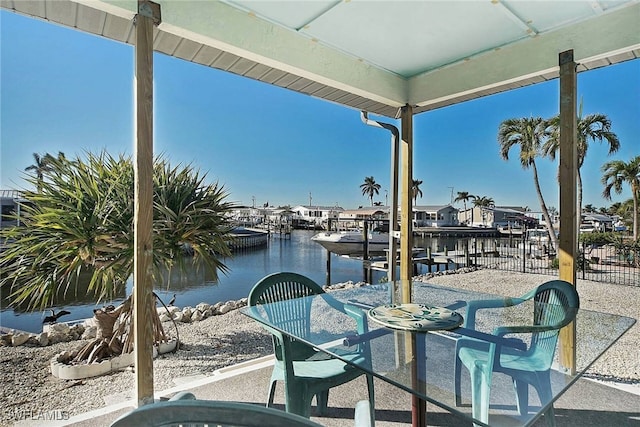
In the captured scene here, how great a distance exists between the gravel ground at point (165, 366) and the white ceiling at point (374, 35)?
225 cm

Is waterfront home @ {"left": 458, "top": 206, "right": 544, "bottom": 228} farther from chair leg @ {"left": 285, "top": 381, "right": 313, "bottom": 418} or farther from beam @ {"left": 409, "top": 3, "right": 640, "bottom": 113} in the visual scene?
chair leg @ {"left": 285, "top": 381, "right": 313, "bottom": 418}

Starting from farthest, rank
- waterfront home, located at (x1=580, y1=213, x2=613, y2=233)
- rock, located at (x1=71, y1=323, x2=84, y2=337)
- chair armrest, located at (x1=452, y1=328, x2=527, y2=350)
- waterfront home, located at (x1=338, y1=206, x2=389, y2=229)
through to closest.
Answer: waterfront home, located at (x1=338, y1=206, x2=389, y2=229) → waterfront home, located at (x1=580, y1=213, x2=613, y2=233) → rock, located at (x1=71, y1=323, x2=84, y2=337) → chair armrest, located at (x1=452, y1=328, x2=527, y2=350)

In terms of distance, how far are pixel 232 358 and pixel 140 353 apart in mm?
1545

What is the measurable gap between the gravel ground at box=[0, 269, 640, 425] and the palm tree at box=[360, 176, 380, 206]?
117 ft

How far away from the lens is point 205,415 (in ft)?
2.25

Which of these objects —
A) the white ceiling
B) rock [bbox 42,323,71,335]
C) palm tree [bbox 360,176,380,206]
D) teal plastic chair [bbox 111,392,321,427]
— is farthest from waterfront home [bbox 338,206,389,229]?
teal plastic chair [bbox 111,392,321,427]

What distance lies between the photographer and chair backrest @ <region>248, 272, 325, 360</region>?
6.43 ft

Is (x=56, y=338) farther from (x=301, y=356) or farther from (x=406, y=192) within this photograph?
(x=406, y=192)

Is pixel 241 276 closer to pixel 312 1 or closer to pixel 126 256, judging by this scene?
pixel 126 256

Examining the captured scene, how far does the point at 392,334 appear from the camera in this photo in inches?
66.2

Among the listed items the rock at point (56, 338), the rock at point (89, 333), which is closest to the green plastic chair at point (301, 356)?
the rock at point (89, 333)

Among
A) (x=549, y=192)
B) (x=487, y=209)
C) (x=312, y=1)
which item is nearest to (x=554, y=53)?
(x=312, y=1)

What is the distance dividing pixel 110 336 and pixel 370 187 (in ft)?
126

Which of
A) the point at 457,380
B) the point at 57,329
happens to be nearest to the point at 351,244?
the point at 57,329
